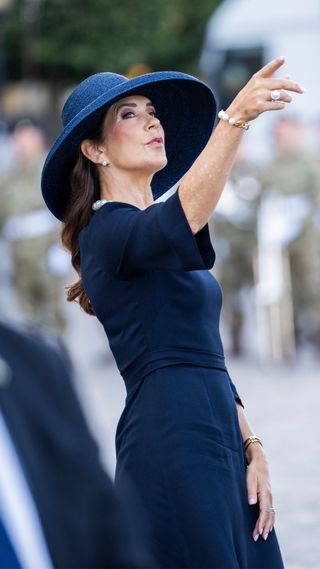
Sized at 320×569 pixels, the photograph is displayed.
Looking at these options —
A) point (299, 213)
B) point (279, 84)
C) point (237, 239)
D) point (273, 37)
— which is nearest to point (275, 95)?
point (279, 84)

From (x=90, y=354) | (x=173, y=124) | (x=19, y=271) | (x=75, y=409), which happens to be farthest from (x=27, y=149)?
(x=75, y=409)

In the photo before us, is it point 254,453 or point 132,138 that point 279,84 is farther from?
point 254,453

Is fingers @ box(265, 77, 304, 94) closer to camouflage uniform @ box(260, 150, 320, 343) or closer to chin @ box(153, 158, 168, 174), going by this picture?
chin @ box(153, 158, 168, 174)

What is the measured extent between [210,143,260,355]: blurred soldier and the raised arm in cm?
961

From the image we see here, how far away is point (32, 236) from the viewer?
41.6 feet

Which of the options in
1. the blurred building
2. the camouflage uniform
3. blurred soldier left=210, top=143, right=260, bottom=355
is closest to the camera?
the camouflage uniform

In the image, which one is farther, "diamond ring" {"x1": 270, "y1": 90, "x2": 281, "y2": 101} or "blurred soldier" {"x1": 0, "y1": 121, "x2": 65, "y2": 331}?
"blurred soldier" {"x1": 0, "y1": 121, "x2": 65, "y2": 331}

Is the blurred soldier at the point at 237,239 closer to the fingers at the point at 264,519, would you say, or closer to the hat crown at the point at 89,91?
the hat crown at the point at 89,91

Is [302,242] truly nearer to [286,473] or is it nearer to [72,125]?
[286,473]

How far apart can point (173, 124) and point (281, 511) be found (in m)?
3.12

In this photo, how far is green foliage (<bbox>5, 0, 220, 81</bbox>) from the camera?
3388 cm

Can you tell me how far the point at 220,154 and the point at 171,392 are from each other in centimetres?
55

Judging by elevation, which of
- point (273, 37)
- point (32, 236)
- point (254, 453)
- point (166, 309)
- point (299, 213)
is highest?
point (273, 37)

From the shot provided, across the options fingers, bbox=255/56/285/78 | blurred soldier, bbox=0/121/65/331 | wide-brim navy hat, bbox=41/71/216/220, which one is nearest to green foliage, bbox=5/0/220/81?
blurred soldier, bbox=0/121/65/331
